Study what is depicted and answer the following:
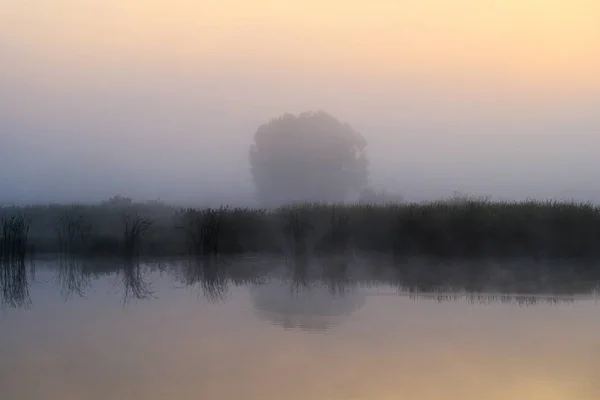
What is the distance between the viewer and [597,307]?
191 inches

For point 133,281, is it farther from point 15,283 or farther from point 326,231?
point 326,231

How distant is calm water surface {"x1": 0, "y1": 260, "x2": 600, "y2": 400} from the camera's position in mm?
3010

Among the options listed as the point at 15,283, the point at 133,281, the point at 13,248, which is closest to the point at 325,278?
the point at 133,281

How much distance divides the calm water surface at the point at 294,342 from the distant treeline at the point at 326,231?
5.90 ft

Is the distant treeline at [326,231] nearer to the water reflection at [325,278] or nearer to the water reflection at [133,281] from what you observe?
the water reflection at [325,278]

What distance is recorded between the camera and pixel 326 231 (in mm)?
8164

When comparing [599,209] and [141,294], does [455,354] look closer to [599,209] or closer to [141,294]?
[141,294]

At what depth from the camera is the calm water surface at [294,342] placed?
301 cm

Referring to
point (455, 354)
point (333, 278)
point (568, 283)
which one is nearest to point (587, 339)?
point (455, 354)

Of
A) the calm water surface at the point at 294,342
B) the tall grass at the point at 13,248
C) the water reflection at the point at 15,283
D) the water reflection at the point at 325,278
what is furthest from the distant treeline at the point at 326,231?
the calm water surface at the point at 294,342

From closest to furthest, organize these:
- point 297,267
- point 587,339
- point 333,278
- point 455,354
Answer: point 455,354, point 587,339, point 333,278, point 297,267

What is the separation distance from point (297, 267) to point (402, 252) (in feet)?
4.47

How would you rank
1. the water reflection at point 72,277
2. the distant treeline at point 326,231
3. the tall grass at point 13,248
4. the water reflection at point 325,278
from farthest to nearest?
the distant treeline at point 326,231
the tall grass at point 13,248
the water reflection at point 72,277
the water reflection at point 325,278

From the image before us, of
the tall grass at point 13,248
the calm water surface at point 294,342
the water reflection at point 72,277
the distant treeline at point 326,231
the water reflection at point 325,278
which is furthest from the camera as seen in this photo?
the distant treeline at point 326,231
